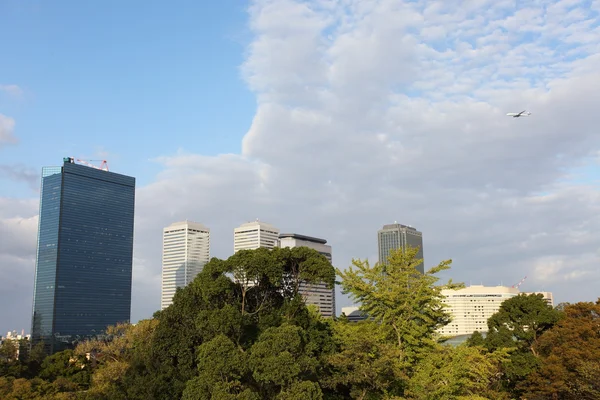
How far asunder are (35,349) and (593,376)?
35.5 meters

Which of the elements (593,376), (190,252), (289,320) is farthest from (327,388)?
(190,252)

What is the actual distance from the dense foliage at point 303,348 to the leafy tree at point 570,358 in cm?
7

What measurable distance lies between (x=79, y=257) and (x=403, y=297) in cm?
12747

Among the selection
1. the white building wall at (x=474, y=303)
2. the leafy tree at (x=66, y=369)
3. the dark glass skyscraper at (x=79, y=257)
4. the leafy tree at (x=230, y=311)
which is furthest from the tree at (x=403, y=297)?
the white building wall at (x=474, y=303)

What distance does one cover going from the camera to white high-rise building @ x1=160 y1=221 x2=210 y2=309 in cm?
18850

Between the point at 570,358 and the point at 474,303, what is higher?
the point at 474,303

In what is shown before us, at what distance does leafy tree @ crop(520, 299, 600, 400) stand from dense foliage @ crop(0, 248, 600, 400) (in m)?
0.07

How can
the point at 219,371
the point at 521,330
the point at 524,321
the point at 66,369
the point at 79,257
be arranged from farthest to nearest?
the point at 79,257, the point at 66,369, the point at 524,321, the point at 521,330, the point at 219,371

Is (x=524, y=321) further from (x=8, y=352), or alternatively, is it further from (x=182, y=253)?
(x=182, y=253)

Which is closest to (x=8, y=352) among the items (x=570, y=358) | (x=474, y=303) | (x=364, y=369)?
(x=364, y=369)

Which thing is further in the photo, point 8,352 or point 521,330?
point 8,352

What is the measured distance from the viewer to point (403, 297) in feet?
82.9

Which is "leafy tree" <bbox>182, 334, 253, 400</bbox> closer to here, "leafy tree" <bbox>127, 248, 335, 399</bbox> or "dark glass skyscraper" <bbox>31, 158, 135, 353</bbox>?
"leafy tree" <bbox>127, 248, 335, 399</bbox>

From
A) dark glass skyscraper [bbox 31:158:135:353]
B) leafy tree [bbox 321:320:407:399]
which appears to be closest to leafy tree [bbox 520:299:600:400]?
leafy tree [bbox 321:320:407:399]
